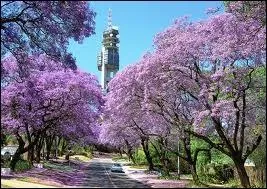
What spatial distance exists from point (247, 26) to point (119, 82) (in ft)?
42.8

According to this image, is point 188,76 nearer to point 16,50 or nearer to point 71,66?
point 71,66

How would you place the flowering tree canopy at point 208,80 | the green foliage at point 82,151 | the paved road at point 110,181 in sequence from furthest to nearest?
the green foliage at point 82,151
the paved road at point 110,181
the flowering tree canopy at point 208,80

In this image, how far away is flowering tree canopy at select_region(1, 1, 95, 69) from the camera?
2653 cm

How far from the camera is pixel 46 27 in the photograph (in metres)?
27.5

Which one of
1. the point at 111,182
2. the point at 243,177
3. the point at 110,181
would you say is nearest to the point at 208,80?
the point at 243,177

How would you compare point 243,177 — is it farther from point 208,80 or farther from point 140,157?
point 140,157

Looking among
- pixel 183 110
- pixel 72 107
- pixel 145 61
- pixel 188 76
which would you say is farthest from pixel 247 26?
pixel 72 107

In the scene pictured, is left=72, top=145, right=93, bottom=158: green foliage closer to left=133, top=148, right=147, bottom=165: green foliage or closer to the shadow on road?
left=133, top=148, right=147, bottom=165: green foliage

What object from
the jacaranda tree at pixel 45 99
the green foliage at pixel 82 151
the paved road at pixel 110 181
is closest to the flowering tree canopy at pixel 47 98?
the jacaranda tree at pixel 45 99

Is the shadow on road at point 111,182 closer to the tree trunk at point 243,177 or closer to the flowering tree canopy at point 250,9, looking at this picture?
the tree trunk at point 243,177

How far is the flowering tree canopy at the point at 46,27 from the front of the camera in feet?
87.0

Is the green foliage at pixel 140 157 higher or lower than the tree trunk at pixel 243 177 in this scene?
higher

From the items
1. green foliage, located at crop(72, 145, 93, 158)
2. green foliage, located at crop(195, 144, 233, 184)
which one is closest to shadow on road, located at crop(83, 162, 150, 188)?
green foliage, located at crop(195, 144, 233, 184)

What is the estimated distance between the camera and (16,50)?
29.0 meters
